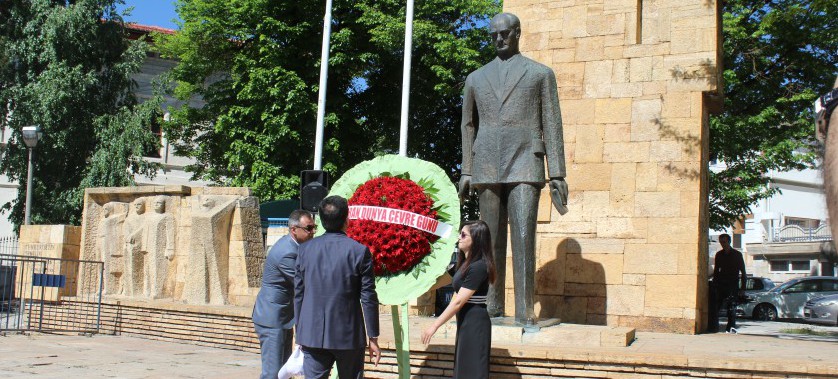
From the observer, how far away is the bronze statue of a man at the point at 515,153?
7.32m

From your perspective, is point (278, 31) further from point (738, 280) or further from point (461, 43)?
point (738, 280)

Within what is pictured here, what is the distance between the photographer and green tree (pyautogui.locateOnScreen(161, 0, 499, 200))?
23938 mm

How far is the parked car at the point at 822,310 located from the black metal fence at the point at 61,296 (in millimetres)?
16950

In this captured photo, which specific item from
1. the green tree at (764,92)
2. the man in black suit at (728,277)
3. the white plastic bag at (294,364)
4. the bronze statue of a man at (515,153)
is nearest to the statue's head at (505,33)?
the bronze statue of a man at (515,153)

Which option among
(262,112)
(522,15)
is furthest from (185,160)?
(522,15)

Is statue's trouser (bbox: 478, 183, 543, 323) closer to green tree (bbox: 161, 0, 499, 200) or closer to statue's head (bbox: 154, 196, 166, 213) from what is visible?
statue's head (bbox: 154, 196, 166, 213)

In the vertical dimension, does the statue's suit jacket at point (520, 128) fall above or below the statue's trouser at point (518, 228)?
above

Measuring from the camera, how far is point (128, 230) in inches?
574

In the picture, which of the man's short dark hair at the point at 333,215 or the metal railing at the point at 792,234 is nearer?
the man's short dark hair at the point at 333,215

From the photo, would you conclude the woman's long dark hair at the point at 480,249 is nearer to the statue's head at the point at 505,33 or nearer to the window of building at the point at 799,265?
the statue's head at the point at 505,33

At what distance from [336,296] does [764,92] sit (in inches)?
678

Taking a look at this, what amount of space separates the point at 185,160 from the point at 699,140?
101 feet

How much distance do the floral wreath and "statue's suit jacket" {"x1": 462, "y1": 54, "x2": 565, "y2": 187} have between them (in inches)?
42.1

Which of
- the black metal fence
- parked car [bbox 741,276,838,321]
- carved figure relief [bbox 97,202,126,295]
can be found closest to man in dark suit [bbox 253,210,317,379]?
the black metal fence
